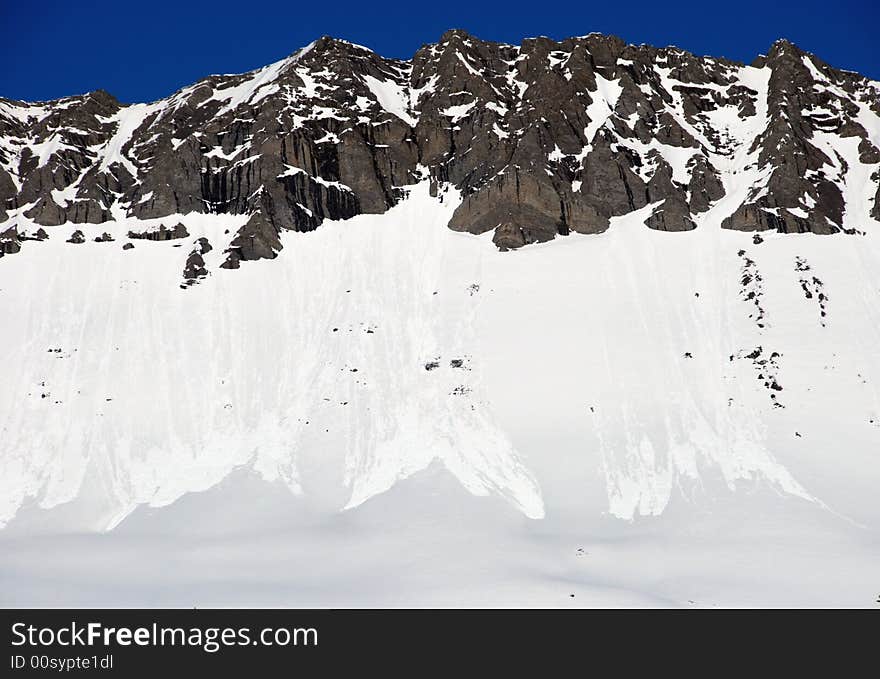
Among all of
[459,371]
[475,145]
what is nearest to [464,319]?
[459,371]

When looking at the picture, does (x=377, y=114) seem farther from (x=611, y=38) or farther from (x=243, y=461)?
(x=243, y=461)

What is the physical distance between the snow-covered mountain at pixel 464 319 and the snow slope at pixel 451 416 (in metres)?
0.28

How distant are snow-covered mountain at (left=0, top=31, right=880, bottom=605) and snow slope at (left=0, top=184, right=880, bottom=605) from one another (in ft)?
0.91

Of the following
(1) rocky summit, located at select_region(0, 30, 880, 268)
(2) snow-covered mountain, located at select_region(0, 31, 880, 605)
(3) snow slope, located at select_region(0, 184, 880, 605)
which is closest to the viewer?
(3) snow slope, located at select_region(0, 184, 880, 605)

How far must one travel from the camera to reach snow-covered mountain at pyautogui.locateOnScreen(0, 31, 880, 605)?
157 feet

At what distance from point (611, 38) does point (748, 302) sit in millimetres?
51020

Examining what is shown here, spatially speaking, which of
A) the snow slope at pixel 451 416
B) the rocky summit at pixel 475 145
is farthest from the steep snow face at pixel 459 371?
the rocky summit at pixel 475 145

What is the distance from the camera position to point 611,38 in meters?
104

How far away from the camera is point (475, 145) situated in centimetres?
9044

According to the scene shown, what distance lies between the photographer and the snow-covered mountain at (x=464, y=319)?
157 ft

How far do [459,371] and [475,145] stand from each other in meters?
36.4

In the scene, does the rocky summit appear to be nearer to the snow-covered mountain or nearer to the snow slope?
the snow-covered mountain

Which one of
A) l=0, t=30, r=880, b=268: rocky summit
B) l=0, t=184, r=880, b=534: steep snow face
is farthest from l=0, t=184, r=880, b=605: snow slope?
l=0, t=30, r=880, b=268: rocky summit
